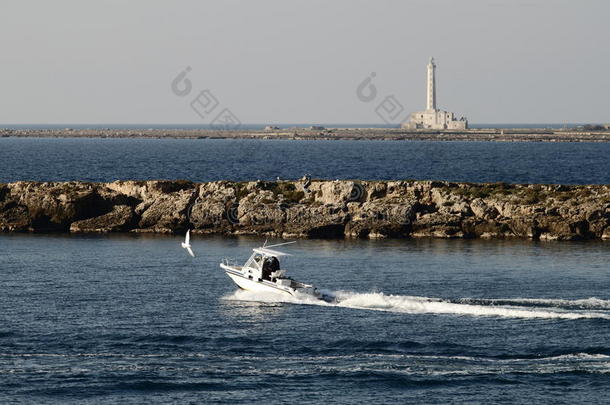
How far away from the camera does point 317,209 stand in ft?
279

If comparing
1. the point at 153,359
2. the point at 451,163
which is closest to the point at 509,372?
the point at 153,359

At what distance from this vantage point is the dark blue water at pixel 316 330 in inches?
1569

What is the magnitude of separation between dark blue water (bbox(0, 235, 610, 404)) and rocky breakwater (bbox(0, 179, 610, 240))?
33.7 feet

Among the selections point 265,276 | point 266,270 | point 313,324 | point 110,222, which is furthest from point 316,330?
point 110,222

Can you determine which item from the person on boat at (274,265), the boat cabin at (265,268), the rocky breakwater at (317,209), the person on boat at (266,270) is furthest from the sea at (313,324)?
the rocky breakwater at (317,209)

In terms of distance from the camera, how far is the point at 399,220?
8350 centimetres

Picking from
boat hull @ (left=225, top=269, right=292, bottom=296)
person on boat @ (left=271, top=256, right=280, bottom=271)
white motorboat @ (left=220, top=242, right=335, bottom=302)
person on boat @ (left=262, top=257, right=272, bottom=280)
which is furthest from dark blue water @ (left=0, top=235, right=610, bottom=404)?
person on boat @ (left=271, top=256, right=280, bottom=271)

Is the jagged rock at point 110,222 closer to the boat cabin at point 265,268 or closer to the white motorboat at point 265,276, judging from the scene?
the white motorboat at point 265,276

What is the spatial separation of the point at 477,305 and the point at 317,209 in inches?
1307

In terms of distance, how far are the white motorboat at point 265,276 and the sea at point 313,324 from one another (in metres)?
0.64

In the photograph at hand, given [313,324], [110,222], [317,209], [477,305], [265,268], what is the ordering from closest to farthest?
[313,324] < [477,305] < [265,268] < [317,209] < [110,222]

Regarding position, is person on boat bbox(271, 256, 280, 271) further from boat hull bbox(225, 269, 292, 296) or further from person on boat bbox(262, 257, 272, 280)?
boat hull bbox(225, 269, 292, 296)

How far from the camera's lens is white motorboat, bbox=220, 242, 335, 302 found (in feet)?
189

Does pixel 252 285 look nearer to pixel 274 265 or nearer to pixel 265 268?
pixel 265 268
